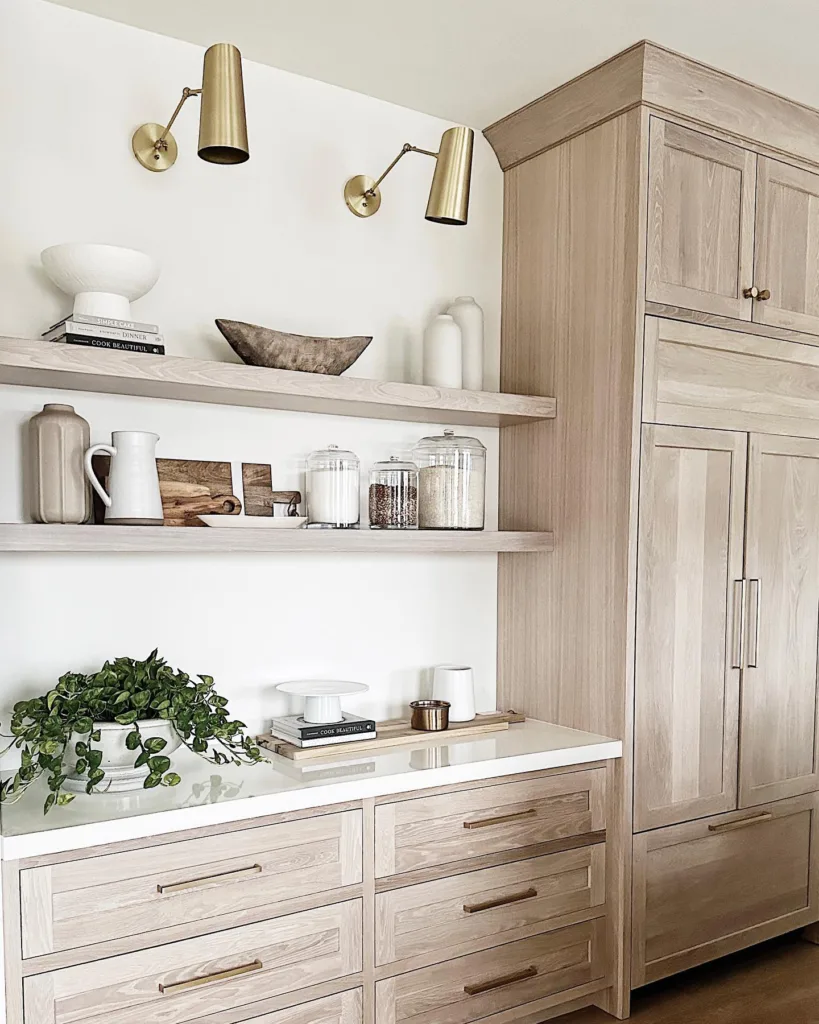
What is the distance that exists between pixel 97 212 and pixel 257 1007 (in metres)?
1.88

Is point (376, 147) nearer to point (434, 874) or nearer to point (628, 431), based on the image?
point (628, 431)

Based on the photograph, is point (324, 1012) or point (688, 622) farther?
point (688, 622)

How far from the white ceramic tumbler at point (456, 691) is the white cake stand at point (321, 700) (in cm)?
30

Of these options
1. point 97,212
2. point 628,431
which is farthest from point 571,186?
point 97,212

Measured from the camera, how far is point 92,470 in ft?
7.34

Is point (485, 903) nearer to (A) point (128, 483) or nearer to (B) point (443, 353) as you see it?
(A) point (128, 483)

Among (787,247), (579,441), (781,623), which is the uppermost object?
(787,247)

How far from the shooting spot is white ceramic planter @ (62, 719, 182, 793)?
2035 mm

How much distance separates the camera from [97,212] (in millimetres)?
2395

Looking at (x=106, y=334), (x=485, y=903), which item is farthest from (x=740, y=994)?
(x=106, y=334)

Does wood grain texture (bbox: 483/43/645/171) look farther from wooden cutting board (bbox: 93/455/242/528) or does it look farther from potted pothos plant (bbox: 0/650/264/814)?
potted pothos plant (bbox: 0/650/264/814)

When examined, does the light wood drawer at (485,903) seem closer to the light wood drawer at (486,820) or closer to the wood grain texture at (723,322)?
the light wood drawer at (486,820)

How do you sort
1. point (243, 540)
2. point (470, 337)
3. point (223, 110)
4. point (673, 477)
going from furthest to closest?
1. point (470, 337)
2. point (673, 477)
3. point (243, 540)
4. point (223, 110)

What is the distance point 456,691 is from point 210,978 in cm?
106
